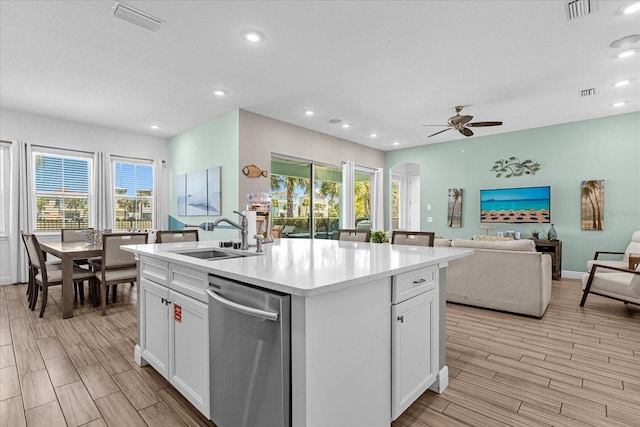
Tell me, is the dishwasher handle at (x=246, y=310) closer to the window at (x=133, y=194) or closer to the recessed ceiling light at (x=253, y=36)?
the recessed ceiling light at (x=253, y=36)

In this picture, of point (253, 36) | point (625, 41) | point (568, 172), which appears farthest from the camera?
point (568, 172)

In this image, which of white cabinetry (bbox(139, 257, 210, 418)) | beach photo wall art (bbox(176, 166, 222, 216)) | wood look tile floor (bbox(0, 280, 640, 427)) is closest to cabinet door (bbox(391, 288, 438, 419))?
wood look tile floor (bbox(0, 280, 640, 427))

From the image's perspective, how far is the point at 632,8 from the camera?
8.43ft

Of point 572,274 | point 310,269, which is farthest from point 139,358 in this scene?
point 572,274

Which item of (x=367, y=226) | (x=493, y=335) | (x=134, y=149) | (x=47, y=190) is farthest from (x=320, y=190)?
(x=47, y=190)

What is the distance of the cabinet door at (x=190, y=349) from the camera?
1.69 metres

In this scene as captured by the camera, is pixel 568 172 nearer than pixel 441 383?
No

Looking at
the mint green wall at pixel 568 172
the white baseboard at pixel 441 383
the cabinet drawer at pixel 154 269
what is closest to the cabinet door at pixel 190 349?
the cabinet drawer at pixel 154 269

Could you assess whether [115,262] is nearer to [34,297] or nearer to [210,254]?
[34,297]

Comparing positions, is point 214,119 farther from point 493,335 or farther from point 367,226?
point 493,335

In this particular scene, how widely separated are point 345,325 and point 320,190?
17.9 feet

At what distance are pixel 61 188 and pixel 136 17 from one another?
438 cm

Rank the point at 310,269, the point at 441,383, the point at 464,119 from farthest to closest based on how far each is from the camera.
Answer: the point at 464,119, the point at 441,383, the point at 310,269

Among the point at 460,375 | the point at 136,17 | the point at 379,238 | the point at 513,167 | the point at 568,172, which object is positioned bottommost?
the point at 460,375
